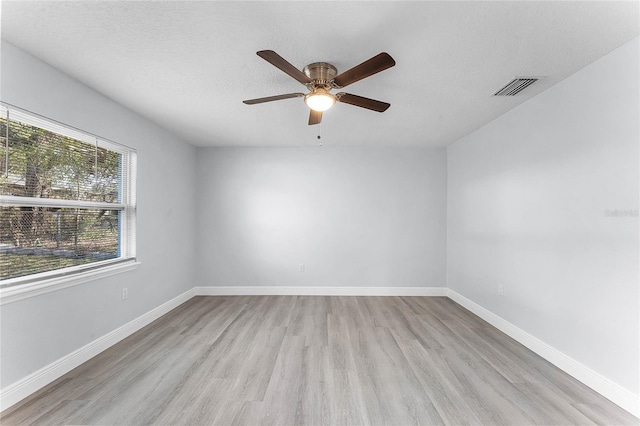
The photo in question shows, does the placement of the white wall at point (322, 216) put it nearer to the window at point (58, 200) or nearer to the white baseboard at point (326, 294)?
the white baseboard at point (326, 294)

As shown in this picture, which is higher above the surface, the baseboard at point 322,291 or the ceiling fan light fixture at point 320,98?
the ceiling fan light fixture at point 320,98

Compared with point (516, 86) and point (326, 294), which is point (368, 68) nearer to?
point (516, 86)

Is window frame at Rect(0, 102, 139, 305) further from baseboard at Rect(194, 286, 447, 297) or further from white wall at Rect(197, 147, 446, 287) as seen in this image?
baseboard at Rect(194, 286, 447, 297)

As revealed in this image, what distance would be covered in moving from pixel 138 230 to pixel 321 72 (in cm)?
264

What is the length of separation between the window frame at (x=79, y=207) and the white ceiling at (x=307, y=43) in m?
0.45

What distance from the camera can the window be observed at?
1.88 metres

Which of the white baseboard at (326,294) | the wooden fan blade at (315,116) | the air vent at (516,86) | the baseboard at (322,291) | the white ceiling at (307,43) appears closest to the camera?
the white ceiling at (307,43)

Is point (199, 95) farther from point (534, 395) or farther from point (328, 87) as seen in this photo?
point (534, 395)

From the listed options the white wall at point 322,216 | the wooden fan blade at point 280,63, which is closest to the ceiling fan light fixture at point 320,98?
the wooden fan blade at point 280,63

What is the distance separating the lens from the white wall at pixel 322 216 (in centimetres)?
446

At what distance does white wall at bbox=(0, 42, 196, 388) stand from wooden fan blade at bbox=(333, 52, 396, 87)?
2204mm

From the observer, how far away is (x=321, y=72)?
2.04 metres

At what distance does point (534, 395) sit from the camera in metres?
1.94

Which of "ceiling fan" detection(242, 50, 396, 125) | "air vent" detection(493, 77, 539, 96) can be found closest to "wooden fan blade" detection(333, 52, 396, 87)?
"ceiling fan" detection(242, 50, 396, 125)
